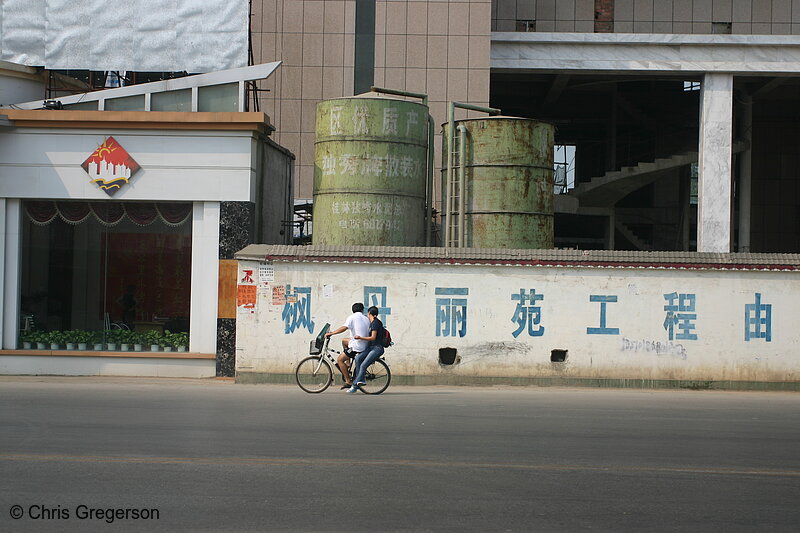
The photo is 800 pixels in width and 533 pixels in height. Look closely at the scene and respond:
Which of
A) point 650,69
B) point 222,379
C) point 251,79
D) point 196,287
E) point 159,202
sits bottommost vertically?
point 222,379

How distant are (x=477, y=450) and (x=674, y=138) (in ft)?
122

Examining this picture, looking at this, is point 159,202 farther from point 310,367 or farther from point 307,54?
point 307,54

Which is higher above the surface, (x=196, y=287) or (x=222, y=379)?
(x=196, y=287)

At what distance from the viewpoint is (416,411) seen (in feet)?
45.2

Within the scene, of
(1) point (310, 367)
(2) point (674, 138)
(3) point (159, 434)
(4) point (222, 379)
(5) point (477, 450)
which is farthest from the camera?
(2) point (674, 138)

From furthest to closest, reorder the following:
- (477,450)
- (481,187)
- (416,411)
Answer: (481,187) < (416,411) < (477,450)

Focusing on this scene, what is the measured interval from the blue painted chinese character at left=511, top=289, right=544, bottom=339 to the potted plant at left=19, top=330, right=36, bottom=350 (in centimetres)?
1078

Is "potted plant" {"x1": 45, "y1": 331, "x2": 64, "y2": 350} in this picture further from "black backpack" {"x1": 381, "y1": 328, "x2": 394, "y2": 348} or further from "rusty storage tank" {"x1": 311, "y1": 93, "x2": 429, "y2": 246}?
"black backpack" {"x1": 381, "y1": 328, "x2": 394, "y2": 348}

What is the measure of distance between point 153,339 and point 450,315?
22.4 ft

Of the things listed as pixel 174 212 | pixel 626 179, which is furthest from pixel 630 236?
pixel 174 212

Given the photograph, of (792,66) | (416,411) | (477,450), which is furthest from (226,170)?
(792,66)

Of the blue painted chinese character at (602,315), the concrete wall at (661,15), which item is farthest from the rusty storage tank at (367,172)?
the concrete wall at (661,15)

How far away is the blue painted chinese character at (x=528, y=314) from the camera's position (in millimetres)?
18844

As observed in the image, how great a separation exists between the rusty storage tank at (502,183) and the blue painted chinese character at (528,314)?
270cm
